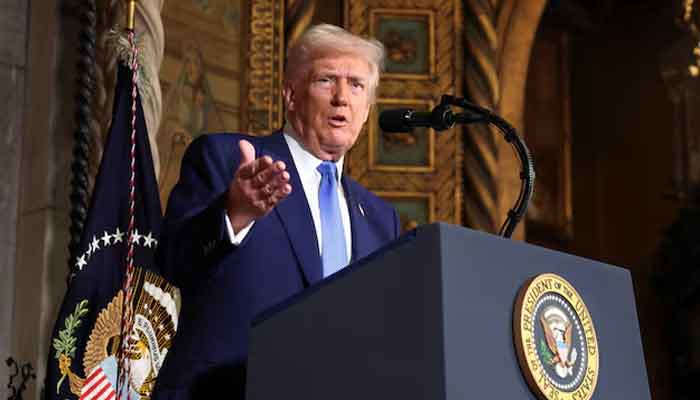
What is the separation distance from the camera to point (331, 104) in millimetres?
3410

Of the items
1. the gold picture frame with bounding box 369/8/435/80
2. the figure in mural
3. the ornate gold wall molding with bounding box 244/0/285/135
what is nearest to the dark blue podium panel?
the figure in mural

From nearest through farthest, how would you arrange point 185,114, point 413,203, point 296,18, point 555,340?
point 555,340 < point 185,114 < point 296,18 < point 413,203

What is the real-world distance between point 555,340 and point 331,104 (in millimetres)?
1233

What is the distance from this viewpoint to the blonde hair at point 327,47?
345cm

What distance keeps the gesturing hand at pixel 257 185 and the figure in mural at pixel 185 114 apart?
2.70 meters

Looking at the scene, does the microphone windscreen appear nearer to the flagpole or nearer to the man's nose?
the man's nose

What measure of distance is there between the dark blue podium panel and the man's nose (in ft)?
3.10

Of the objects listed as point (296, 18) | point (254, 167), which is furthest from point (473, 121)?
point (296, 18)

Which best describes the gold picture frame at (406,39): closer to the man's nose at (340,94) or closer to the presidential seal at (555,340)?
the man's nose at (340,94)

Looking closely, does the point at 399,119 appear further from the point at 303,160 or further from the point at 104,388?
the point at 104,388

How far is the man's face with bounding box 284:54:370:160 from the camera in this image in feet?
11.0

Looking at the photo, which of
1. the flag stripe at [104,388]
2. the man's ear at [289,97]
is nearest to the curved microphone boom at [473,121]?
the man's ear at [289,97]

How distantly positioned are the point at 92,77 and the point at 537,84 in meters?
4.08

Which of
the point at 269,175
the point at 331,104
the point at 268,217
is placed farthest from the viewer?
the point at 331,104
